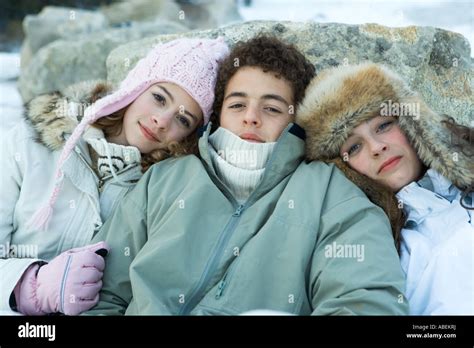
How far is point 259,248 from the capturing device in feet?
6.80

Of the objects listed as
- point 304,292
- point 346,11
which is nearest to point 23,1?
point 346,11

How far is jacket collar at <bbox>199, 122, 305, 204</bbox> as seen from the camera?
222cm

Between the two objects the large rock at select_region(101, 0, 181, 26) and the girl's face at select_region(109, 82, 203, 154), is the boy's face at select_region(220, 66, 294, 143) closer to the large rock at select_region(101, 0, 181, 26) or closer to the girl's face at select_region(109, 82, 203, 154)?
the girl's face at select_region(109, 82, 203, 154)

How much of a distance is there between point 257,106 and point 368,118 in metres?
0.37

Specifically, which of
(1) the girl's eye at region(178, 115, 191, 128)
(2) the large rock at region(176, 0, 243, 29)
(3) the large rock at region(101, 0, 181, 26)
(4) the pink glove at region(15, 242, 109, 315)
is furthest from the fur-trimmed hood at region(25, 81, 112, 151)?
(3) the large rock at region(101, 0, 181, 26)

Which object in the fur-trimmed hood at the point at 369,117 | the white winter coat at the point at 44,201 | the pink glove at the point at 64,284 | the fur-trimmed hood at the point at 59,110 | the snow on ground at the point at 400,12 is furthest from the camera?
the snow on ground at the point at 400,12

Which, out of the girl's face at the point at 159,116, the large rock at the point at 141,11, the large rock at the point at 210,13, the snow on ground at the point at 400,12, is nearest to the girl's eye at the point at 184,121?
the girl's face at the point at 159,116

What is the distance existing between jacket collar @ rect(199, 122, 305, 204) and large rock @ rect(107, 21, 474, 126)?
649 millimetres

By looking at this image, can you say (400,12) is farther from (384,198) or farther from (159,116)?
(159,116)

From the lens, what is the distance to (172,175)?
2322 millimetres

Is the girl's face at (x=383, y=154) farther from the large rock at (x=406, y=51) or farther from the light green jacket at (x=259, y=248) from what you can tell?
the large rock at (x=406, y=51)

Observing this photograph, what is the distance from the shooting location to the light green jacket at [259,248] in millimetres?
1971

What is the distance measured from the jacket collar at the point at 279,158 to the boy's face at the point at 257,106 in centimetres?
5

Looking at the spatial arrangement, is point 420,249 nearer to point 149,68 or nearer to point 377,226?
point 377,226
